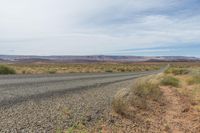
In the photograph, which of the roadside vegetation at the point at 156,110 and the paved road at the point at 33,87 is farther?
the paved road at the point at 33,87

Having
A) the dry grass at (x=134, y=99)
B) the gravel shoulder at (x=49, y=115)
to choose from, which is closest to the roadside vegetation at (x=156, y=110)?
the dry grass at (x=134, y=99)

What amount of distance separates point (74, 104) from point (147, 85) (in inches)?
242

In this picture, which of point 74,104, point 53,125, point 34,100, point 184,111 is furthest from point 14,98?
point 184,111

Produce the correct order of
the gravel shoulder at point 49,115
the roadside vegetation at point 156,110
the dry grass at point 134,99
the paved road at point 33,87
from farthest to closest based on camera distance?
the paved road at point 33,87 < the dry grass at point 134,99 < the roadside vegetation at point 156,110 < the gravel shoulder at point 49,115

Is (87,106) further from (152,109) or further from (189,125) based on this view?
(189,125)

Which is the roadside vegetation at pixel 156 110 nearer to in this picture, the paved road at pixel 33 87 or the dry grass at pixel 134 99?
the dry grass at pixel 134 99

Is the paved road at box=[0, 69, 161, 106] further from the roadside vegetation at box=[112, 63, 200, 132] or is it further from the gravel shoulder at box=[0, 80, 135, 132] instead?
the roadside vegetation at box=[112, 63, 200, 132]

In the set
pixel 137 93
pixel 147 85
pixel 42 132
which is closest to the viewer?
pixel 42 132

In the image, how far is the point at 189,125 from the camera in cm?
1086

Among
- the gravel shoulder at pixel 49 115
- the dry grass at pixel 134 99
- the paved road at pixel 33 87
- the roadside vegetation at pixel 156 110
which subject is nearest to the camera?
the gravel shoulder at pixel 49 115

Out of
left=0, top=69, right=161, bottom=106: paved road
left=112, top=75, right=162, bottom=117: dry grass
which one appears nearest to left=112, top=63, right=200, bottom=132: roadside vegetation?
left=112, top=75, right=162, bottom=117: dry grass

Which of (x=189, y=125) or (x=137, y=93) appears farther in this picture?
(x=137, y=93)

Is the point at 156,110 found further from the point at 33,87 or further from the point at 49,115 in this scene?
the point at 33,87

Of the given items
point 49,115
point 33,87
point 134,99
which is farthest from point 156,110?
point 33,87
